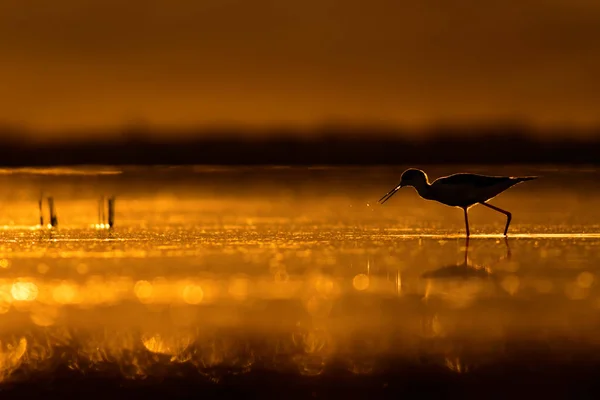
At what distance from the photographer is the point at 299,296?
32.7ft

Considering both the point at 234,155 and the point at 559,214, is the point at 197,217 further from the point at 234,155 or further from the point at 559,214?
the point at 234,155

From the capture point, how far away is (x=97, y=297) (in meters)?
10.0

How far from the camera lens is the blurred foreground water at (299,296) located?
23.8 feet

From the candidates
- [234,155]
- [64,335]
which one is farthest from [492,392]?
[234,155]

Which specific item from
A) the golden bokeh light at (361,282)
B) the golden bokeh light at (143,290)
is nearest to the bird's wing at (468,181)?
the golden bokeh light at (361,282)

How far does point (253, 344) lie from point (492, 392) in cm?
185

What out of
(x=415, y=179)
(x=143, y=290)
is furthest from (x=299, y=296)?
(x=415, y=179)

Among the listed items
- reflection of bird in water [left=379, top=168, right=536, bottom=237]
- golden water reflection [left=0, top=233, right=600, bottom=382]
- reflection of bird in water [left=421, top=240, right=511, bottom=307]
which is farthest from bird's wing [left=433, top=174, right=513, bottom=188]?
reflection of bird in water [left=421, top=240, right=511, bottom=307]

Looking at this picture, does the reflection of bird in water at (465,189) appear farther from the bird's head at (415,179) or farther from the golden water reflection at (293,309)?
the golden water reflection at (293,309)

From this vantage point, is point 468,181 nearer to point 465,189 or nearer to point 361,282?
point 465,189

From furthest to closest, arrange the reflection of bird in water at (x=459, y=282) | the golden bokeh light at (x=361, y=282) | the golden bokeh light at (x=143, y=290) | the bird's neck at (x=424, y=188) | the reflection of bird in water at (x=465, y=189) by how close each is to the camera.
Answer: the bird's neck at (x=424, y=188), the reflection of bird in water at (x=465, y=189), the golden bokeh light at (x=361, y=282), the golden bokeh light at (x=143, y=290), the reflection of bird in water at (x=459, y=282)

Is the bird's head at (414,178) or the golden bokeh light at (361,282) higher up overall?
the bird's head at (414,178)

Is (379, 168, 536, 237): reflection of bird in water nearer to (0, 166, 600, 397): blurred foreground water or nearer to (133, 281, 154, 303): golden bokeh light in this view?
(0, 166, 600, 397): blurred foreground water

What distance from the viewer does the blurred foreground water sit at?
7242mm
